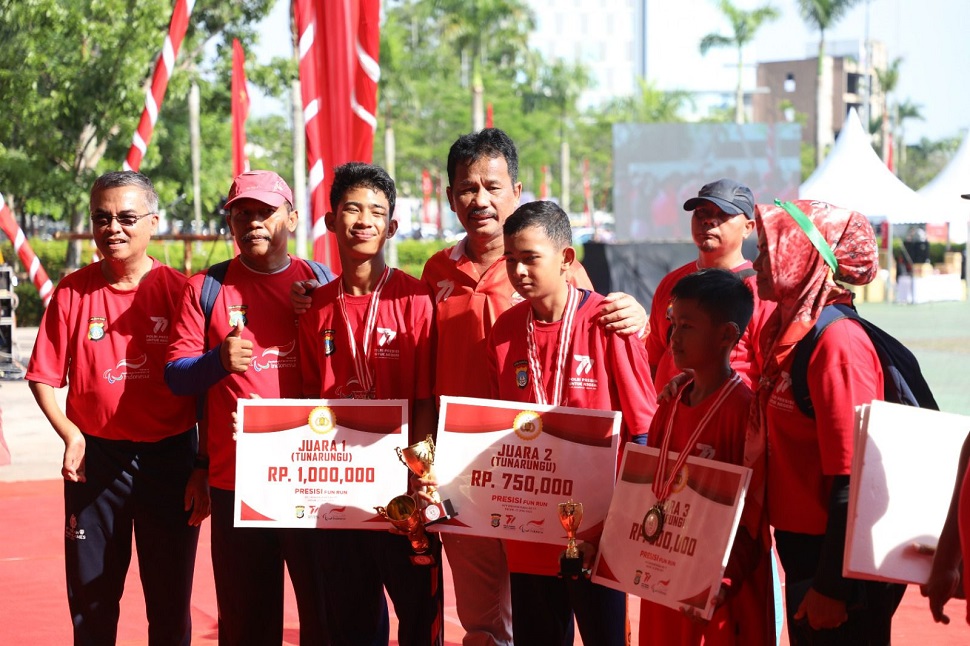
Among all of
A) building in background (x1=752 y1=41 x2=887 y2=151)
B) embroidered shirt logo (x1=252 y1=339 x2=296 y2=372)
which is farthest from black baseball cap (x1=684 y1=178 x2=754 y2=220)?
building in background (x1=752 y1=41 x2=887 y2=151)

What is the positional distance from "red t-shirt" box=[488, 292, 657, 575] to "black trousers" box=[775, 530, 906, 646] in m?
0.67

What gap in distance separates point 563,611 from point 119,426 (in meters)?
1.88

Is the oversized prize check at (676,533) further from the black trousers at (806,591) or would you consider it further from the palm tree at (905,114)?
the palm tree at (905,114)

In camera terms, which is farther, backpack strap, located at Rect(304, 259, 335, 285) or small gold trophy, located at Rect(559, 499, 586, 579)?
backpack strap, located at Rect(304, 259, 335, 285)

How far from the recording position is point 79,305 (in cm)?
471

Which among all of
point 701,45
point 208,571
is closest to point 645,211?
point 208,571

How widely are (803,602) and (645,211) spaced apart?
2405 centimetres

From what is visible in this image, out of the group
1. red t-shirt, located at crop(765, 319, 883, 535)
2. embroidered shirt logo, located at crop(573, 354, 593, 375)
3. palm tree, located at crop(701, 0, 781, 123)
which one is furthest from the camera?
palm tree, located at crop(701, 0, 781, 123)

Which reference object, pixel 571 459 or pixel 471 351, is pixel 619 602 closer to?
pixel 571 459

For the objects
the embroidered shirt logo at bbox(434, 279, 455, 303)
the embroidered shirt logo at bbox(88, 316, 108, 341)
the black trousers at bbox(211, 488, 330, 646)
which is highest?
the embroidered shirt logo at bbox(434, 279, 455, 303)

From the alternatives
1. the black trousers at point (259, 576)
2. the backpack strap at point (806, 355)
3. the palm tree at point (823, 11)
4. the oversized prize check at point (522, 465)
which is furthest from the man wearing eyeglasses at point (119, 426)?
the palm tree at point (823, 11)

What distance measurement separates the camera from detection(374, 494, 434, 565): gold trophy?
4016 millimetres

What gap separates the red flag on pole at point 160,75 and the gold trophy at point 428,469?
454 centimetres

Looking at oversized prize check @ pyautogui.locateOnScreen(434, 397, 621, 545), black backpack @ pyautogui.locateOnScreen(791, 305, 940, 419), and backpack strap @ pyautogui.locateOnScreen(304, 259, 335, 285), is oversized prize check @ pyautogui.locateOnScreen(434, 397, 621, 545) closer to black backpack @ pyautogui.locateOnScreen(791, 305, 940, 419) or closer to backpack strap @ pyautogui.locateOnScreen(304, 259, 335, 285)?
black backpack @ pyautogui.locateOnScreen(791, 305, 940, 419)
